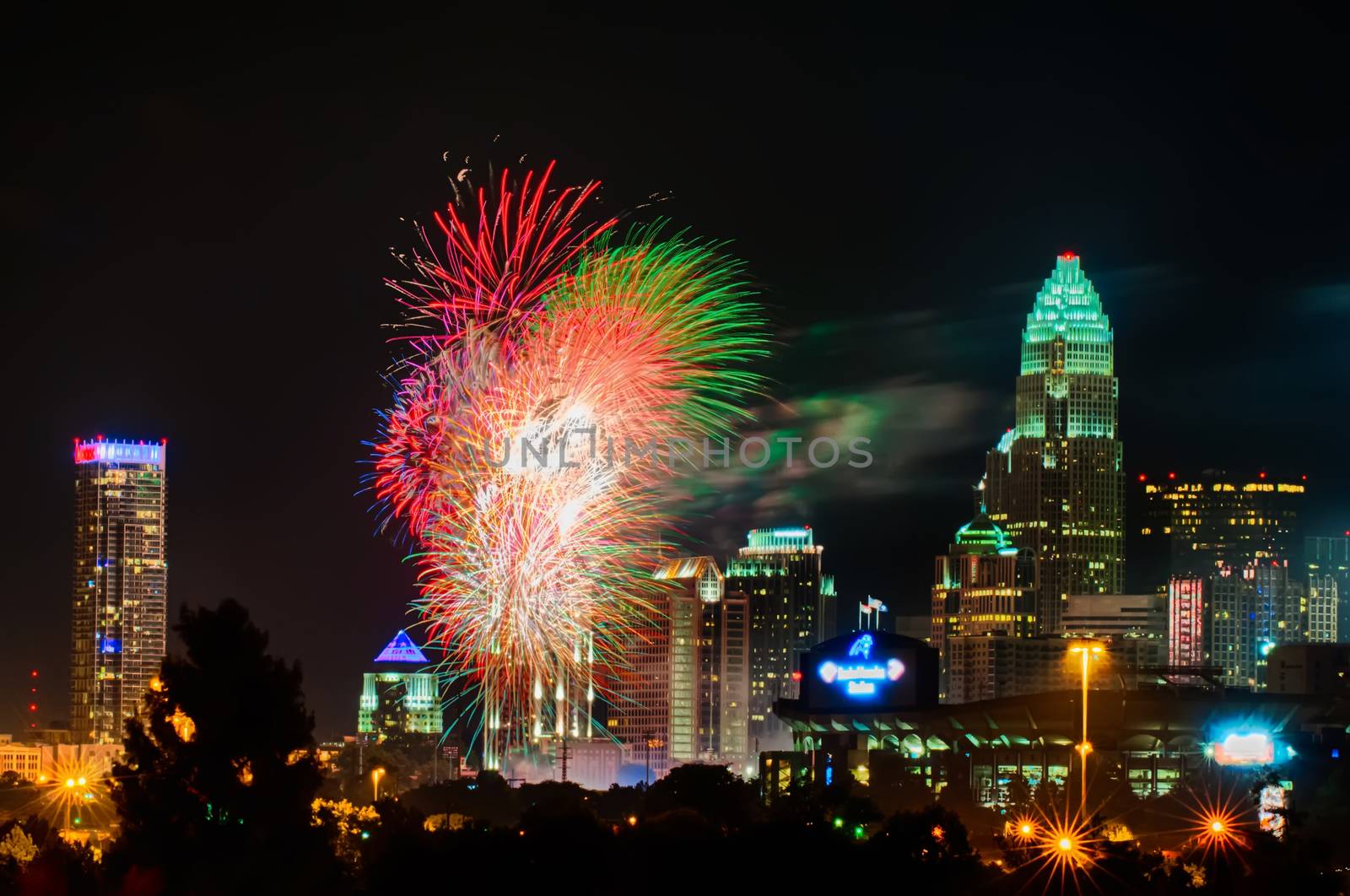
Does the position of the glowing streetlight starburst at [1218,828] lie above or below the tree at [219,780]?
below

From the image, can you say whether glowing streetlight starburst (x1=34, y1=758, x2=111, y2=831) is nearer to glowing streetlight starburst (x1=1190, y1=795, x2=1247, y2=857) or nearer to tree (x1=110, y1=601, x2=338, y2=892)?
glowing streetlight starburst (x1=1190, y1=795, x2=1247, y2=857)

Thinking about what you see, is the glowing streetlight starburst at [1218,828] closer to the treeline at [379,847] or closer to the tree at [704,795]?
the treeline at [379,847]

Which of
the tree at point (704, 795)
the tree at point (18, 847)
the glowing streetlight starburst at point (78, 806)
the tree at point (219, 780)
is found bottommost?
the glowing streetlight starburst at point (78, 806)

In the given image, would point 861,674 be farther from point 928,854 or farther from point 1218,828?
point 928,854

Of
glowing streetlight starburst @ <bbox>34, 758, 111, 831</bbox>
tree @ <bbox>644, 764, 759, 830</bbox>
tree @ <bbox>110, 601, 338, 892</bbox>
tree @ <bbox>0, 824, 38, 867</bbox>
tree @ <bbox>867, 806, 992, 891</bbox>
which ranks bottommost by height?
glowing streetlight starburst @ <bbox>34, 758, 111, 831</bbox>

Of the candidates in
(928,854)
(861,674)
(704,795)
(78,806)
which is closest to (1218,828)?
(928,854)

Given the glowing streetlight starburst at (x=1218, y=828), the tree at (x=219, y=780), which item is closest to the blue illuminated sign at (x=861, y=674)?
the glowing streetlight starburst at (x=1218, y=828)

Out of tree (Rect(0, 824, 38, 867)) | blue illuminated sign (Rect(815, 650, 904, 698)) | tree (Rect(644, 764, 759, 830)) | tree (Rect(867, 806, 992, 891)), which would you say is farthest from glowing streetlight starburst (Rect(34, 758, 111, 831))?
tree (Rect(867, 806, 992, 891))

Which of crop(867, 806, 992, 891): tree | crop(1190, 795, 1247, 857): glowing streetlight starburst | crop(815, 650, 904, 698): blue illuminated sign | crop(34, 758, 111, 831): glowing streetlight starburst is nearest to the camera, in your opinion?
crop(867, 806, 992, 891): tree

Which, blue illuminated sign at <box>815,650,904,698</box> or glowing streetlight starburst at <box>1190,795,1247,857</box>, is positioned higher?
blue illuminated sign at <box>815,650,904,698</box>
